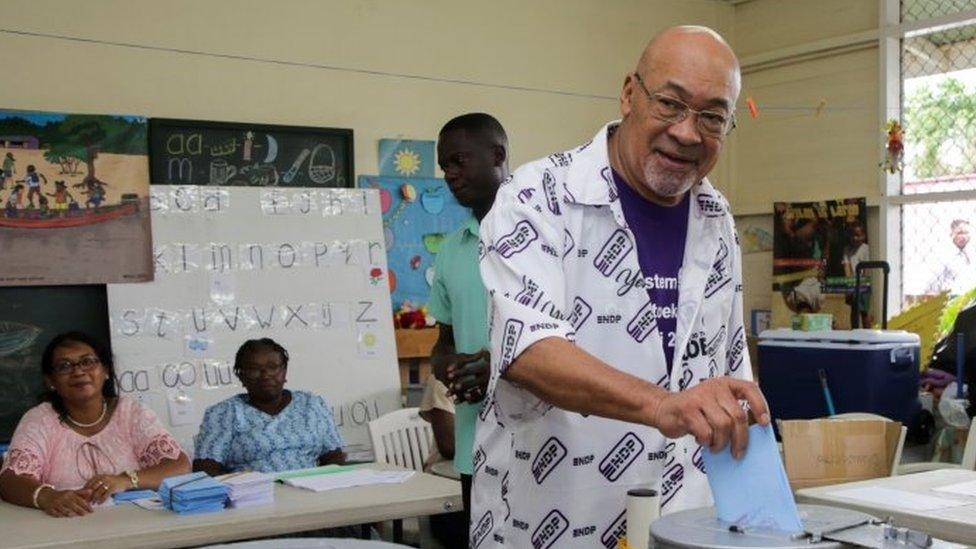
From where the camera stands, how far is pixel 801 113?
6285 mm

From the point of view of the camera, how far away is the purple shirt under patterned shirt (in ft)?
5.37

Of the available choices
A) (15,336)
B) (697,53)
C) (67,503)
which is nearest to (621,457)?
(697,53)

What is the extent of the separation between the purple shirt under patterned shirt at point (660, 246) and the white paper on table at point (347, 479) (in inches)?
69.3

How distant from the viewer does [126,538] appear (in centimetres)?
261

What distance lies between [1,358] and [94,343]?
38.1 inches

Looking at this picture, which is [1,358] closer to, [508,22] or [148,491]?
[148,491]

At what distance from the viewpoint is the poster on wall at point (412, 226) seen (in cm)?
541

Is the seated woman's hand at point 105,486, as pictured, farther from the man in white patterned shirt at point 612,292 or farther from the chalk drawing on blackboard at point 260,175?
the chalk drawing on blackboard at point 260,175

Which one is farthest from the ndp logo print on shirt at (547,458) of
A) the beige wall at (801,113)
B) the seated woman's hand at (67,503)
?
the beige wall at (801,113)

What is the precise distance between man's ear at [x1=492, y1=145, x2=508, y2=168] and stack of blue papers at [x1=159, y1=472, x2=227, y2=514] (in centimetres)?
117

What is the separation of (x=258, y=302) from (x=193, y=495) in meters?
2.22

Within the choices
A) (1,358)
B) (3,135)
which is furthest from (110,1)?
(1,358)

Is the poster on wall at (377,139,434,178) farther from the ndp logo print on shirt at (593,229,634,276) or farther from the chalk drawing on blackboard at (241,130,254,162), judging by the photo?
the ndp logo print on shirt at (593,229,634,276)

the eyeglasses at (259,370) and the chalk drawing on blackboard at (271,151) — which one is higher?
the chalk drawing on blackboard at (271,151)
